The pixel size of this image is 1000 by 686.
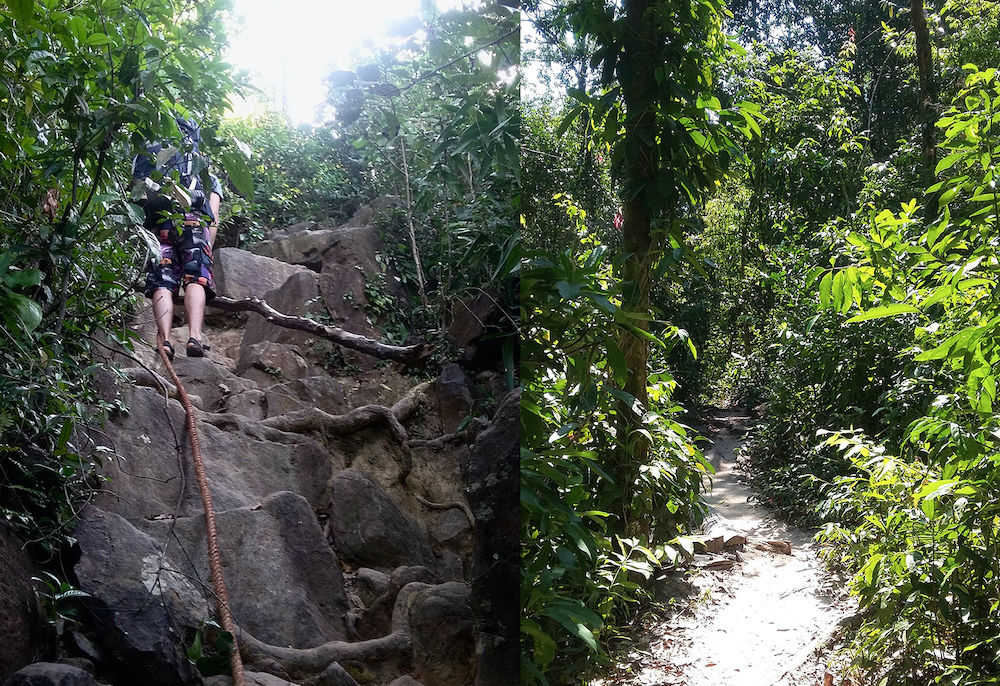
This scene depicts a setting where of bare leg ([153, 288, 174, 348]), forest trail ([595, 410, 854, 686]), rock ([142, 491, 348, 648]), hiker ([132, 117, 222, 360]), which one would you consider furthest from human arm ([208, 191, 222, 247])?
forest trail ([595, 410, 854, 686])

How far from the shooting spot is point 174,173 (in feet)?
3.49

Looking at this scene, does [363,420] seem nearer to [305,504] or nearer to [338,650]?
[305,504]

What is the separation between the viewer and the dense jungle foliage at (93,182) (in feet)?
3.07

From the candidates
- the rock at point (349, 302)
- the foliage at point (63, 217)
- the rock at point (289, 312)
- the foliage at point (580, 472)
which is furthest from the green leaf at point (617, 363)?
the foliage at point (63, 217)

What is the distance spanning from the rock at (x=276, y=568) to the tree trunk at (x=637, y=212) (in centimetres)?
74

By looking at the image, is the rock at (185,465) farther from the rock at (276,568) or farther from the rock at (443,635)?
the rock at (443,635)

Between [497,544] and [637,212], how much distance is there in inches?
30.3

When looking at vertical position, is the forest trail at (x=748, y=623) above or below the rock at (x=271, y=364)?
below

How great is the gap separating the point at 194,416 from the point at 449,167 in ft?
2.17

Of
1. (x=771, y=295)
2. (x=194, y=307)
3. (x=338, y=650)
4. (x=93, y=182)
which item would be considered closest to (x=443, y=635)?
(x=338, y=650)

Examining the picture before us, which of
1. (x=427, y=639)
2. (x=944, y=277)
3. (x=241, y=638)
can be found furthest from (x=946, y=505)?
(x=241, y=638)

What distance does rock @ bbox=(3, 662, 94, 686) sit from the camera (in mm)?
895

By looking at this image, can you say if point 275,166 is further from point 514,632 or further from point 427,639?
point 514,632

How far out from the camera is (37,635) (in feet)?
2.97
